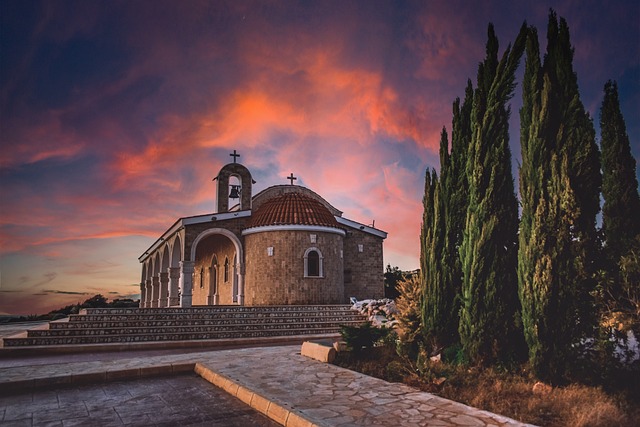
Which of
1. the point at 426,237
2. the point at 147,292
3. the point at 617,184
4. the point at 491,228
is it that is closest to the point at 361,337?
the point at 426,237

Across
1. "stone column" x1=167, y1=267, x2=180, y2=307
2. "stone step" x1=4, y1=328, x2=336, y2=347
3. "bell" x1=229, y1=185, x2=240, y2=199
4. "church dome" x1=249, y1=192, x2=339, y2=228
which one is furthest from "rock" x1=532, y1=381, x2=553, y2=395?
"bell" x1=229, y1=185, x2=240, y2=199

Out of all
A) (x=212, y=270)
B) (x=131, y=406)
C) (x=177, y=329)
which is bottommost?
(x=131, y=406)

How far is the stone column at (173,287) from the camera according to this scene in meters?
21.3

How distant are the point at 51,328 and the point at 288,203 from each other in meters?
12.7

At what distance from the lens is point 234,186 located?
24.9m

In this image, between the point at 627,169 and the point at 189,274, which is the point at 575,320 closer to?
the point at 627,169

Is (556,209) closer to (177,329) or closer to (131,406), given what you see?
(131,406)

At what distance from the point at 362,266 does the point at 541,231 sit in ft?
59.2

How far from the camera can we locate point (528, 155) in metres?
6.67

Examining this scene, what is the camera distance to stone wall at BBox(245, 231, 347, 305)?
2077cm

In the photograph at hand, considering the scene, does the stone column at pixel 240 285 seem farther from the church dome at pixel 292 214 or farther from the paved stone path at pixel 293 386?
the paved stone path at pixel 293 386

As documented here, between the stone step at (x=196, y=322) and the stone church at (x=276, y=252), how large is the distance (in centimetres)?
360

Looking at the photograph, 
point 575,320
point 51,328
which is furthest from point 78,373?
point 575,320

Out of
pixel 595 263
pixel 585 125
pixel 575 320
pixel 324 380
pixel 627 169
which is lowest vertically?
pixel 324 380
